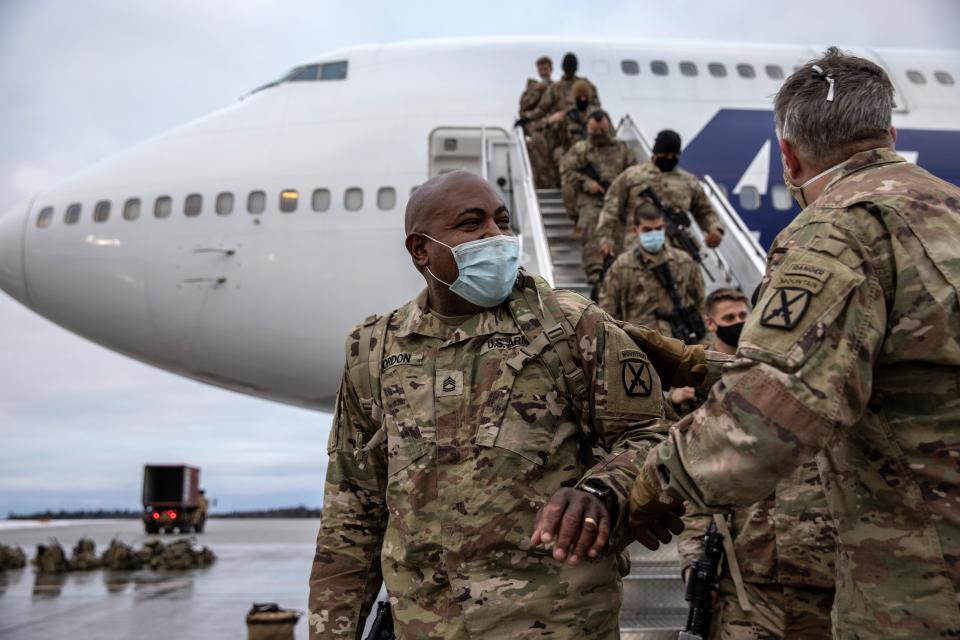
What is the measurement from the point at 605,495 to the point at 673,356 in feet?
1.48

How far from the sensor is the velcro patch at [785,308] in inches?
53.7

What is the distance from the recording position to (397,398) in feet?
6.46

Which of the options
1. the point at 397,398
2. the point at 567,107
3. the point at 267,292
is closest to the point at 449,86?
the point at 567,107

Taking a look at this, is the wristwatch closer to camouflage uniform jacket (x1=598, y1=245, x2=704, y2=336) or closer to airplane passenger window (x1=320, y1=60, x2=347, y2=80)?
camouflage uniform jacket (x1=598, y1=245, x2=704, y2=336)

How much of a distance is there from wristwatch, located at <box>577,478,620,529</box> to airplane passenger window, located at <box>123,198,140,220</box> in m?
8.14

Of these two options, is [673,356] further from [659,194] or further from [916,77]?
[916,77]

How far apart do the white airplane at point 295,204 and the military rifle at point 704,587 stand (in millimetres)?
5112

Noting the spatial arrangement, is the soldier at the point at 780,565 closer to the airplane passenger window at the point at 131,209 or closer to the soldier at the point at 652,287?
the soldier at the point at 652,287

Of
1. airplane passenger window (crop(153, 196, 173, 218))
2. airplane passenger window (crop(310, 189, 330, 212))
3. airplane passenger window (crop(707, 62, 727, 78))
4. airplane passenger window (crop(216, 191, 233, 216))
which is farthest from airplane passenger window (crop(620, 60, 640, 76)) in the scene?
airplane passenger window (crop(153, 196, 173, 218))

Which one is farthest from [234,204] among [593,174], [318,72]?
[593,174]

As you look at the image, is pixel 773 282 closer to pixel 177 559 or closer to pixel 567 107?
pixel 567 107

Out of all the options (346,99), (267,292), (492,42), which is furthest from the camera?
(492,42)

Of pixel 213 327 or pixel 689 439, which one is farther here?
pixel 213 327

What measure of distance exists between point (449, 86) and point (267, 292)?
10.5ft
